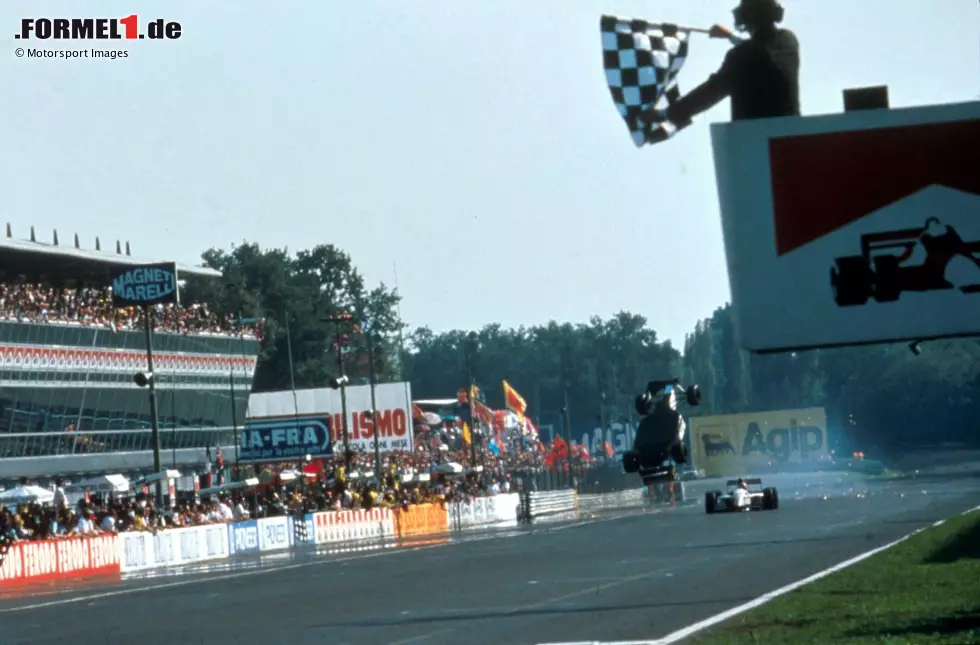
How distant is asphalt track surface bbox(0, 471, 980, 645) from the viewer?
61.7ft

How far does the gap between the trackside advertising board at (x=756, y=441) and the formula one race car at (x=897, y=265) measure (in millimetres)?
65671

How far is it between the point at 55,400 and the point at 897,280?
56.0 metres

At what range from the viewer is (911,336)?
25.7 ft

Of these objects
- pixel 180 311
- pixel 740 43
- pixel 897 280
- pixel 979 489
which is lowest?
pixel 979 489

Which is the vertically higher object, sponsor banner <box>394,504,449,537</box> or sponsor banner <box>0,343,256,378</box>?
sponsor banner <box>0,343,256,378</box>

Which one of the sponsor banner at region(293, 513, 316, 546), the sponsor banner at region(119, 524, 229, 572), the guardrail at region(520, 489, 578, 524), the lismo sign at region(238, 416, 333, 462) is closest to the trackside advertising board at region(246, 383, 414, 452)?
the guardrail at region(520, 489, 578, 524)

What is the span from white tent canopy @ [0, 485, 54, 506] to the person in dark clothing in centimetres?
3598

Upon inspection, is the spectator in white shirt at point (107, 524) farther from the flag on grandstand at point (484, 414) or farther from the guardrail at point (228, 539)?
the flag on grandstand at point (484, 414)

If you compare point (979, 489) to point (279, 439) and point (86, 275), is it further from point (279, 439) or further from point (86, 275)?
point (86, 275)

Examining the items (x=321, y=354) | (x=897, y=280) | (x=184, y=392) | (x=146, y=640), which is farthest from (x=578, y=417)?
(x=897, y=280)

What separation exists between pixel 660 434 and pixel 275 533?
4435 cm

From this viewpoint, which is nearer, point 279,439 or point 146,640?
point 146,640

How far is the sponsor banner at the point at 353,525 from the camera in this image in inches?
2159

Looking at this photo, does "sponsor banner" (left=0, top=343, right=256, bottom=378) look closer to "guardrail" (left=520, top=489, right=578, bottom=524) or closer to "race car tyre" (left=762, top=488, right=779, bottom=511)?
"guardrail" (left=520, top=489, right=578, bottom=524)
